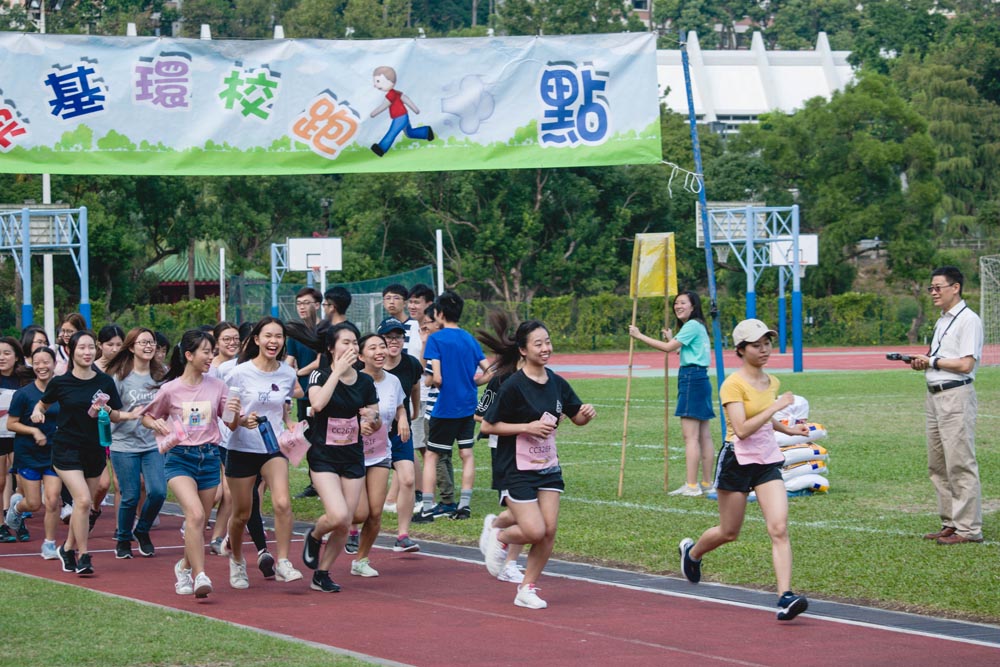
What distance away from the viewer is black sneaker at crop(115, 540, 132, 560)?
38.2ft

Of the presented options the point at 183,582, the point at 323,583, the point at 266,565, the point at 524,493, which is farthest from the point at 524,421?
the point at 183,582

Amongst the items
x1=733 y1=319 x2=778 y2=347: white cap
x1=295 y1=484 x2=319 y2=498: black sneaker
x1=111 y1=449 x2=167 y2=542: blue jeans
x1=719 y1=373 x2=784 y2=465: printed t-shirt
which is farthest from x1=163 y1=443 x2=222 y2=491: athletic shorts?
x1=295 y1=484 x2=319 y2=498: black sneaker

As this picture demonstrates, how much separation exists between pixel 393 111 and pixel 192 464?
4251 millimetres

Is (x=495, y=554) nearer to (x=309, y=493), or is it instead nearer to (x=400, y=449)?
(x=400, y=449)

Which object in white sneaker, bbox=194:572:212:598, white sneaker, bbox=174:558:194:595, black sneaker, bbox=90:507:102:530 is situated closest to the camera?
white sneaker, bbox=194:572:212:598

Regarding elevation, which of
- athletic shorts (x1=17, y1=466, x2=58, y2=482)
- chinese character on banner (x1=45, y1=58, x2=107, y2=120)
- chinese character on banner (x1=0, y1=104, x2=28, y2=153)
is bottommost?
athletic shorts (x1=17, y1=466, x2=58, y2=482)

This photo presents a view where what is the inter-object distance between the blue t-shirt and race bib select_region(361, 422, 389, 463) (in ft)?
8.44

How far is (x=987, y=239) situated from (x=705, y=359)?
5522 centimetres

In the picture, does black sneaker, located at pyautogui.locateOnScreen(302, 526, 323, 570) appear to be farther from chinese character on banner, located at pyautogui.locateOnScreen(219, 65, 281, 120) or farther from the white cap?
chinese character on banner, located at pyautogui.locateOnScreen(219, 65, 281, 120)

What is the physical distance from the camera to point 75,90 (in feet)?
41.1

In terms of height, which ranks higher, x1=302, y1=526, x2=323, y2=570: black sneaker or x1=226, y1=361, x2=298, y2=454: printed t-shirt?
x1=226, y1=361, x2=298, y2=454: printed t-shirt

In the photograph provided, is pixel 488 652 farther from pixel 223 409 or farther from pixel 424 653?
pixel 223 409

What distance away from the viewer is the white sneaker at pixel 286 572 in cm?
1028

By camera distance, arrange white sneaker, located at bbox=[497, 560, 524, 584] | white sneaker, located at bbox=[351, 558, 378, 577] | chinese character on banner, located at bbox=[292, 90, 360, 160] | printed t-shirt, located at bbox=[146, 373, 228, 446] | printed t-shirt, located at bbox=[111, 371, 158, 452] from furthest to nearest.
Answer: chinese character on banner, located at bbox=[292, 90, 360, 160], printed t-shirt, located at bbox=[111, 371, 158, 452], white sneaker, located at bbox=[351, 558, 378, 577], white sneaker, located at bbox=[497, 560, 524, 584], printed t-shirt, located at bbox=[146, 373, 228, 446]
